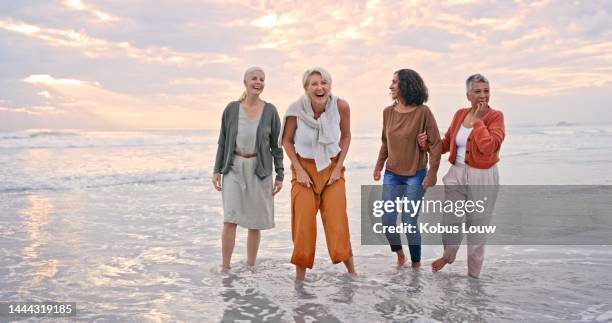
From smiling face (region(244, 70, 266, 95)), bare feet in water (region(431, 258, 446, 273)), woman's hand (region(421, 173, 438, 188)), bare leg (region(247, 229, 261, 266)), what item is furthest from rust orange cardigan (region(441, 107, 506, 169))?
bare leg (region(247, 229, 261, 266))

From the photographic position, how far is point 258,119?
204 inches

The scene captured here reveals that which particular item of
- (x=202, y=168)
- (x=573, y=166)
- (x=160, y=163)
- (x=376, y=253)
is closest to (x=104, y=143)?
(x=160, y=163)

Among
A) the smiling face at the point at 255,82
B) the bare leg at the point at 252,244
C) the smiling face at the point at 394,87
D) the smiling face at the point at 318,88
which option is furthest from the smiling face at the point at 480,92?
the bare leg at the point at 252,244

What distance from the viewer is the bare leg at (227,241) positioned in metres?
5.30

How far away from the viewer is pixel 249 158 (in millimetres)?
5199

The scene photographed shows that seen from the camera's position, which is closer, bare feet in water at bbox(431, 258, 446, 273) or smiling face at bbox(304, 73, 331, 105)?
smiling face at bbox(304, 73, 331, 105)

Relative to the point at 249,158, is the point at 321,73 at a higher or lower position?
higher

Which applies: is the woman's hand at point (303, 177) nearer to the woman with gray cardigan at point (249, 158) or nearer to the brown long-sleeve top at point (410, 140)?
the woman with gray cardigan at point (249, 158)

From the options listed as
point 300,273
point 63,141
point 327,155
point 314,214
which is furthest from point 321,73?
point 63,141

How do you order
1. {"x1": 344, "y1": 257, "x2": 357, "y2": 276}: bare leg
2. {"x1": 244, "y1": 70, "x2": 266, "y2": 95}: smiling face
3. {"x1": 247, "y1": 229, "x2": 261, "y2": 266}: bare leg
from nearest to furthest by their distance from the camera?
1. {"x1": 344, "y1": 257, "x2": 357, "y2": 276}: bare leg
2. {"x1": 244, "y1": 70, "x2": 266, "y2": 95}: smiling face
3. {"x1": 247, "y1": 229, "x2": 261, "y2": 266}: bare leg

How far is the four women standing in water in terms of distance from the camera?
454 cm

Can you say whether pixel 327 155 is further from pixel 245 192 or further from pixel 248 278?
pixel 248 278

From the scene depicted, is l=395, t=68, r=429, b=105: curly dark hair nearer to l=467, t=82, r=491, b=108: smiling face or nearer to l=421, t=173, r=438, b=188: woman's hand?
l=467, t=82, r=491, b=108: smiling face

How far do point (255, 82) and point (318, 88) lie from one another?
910 mm
